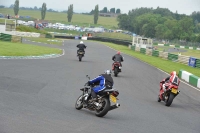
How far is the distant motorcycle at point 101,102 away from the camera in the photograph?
37.1 feet

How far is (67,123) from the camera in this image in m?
9.83

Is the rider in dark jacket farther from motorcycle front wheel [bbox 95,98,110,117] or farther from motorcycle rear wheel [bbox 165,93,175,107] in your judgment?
motorcycle rear wheel [bbox 165,93,175,107]

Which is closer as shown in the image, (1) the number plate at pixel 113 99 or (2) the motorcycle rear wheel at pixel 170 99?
(1) the number plate at pixel 113 99

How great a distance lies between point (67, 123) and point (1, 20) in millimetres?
58474

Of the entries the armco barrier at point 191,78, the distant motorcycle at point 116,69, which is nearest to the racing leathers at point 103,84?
the distant motorcycle at point 116,69

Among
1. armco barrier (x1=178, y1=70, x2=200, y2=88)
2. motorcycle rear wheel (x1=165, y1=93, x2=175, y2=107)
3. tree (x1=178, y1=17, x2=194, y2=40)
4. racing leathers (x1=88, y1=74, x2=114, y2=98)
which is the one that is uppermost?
tree (x1=178, y1=17, x2=194, y2=40)

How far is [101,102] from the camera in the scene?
11.5m

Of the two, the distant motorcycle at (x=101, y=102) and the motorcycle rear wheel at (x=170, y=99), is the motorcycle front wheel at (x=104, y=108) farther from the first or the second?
the motorcycle rear wheel at (x=170, y=99)

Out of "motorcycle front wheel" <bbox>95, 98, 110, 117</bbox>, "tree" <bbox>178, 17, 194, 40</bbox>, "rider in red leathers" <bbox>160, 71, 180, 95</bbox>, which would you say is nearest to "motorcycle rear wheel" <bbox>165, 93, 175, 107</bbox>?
"rider in red leathers" <bbox>160, 71, 180, 95</bbox>

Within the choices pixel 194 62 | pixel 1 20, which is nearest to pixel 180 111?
pixel 194 62

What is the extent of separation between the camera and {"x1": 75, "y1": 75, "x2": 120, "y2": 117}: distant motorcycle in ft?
37.1

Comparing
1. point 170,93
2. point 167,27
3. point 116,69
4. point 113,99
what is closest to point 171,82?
point 170,93

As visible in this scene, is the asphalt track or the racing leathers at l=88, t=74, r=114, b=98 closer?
the asphalt track

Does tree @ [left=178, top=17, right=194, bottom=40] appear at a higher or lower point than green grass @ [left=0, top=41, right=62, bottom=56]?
higher
